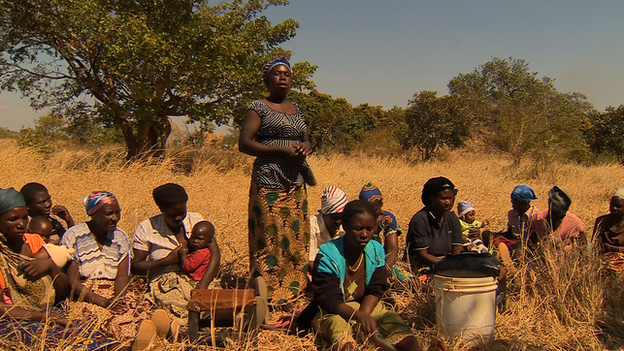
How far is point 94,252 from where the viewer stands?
3.48 m

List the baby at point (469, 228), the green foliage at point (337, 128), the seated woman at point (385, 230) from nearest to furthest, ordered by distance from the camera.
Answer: the baby at point (469, 228), the seated woman at point (385, 230), the green foliage at point (337, 128)

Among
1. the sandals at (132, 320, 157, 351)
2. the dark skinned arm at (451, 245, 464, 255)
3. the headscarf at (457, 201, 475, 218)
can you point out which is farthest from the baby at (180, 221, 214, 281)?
the headscarf at (457, 201, 475, 218)

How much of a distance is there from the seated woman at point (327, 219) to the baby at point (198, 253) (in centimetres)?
86

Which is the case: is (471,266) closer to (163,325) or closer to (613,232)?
(163,325)

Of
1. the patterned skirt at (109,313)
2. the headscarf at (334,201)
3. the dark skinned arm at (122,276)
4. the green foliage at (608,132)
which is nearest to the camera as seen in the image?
the patterned skirt at (109,313)

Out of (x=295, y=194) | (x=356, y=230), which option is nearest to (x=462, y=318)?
(x=356, y=230)

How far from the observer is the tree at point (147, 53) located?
32.6 ft

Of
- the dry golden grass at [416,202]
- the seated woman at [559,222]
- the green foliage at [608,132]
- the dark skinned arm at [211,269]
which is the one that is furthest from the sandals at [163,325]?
the green foliage at [608,132]

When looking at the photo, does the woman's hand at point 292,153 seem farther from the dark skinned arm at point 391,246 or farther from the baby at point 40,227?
the baby at point 40,227

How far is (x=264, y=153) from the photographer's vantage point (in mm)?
3561

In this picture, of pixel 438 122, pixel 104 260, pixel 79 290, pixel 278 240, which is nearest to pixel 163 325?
pixel 79 290

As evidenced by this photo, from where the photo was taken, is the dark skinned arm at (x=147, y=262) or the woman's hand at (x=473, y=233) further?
the woman's hand at (x=473, y=233)

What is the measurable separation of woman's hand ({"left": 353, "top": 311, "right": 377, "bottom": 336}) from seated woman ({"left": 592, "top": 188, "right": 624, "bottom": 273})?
7.74 ft

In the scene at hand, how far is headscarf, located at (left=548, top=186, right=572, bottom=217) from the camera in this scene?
418cm
